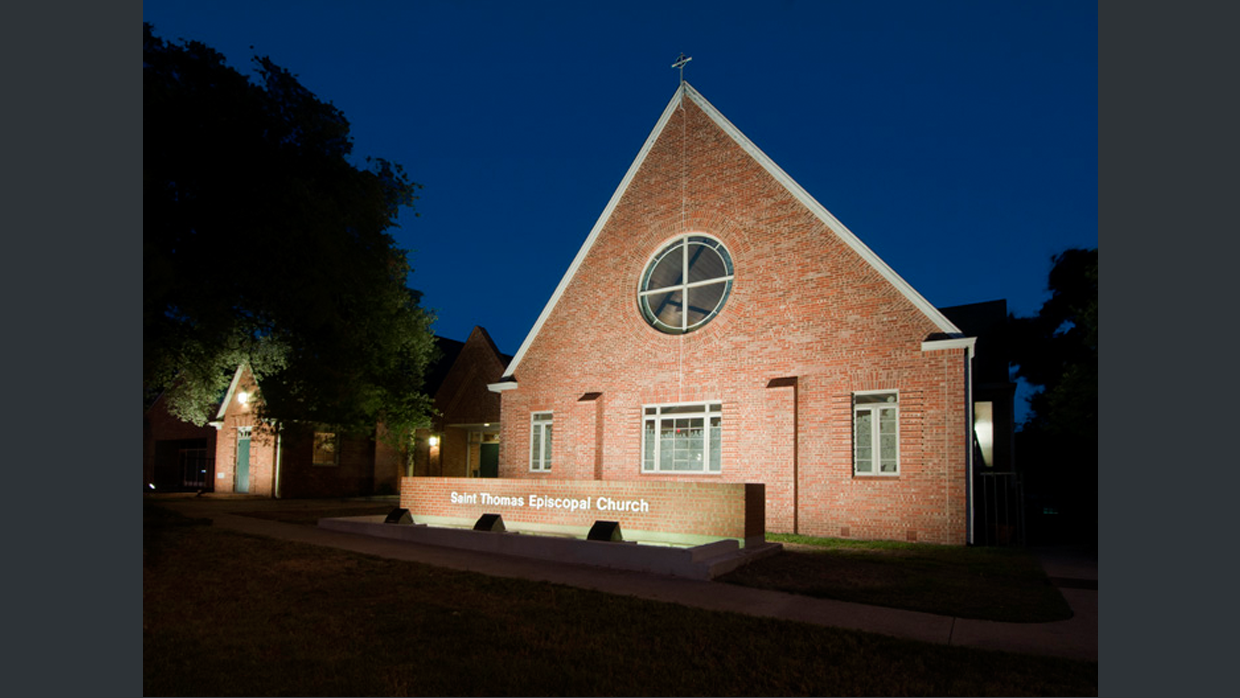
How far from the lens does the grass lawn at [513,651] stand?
17.9ft

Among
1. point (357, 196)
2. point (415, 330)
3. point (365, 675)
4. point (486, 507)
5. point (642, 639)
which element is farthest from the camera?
point (415, 330)

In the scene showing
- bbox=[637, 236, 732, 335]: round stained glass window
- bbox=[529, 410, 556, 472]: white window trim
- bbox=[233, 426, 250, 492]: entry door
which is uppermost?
bbox=[637, 236, 732, 335]: round stained glass window

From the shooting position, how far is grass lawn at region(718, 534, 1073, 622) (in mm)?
8391

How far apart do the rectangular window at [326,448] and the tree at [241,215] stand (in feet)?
48.9

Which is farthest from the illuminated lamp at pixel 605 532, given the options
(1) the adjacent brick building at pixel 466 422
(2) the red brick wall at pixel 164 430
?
(2) the red brick wall at pixel 164 430

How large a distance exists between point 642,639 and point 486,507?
8.56 m

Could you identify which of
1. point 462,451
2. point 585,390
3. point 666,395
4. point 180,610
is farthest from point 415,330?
point 180,610

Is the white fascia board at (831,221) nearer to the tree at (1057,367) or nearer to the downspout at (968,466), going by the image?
the downspout at (968,466)

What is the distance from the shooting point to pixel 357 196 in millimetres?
12578

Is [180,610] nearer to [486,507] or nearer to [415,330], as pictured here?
[486,507]

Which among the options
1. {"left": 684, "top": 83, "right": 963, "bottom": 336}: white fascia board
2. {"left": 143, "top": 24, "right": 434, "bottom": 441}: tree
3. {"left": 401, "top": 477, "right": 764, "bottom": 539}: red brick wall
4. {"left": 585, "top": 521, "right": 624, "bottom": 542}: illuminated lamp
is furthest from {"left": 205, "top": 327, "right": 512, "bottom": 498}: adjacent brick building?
{"left": 585, "top": 521, "right": 624, "bottom": 542}: illuminated lamp

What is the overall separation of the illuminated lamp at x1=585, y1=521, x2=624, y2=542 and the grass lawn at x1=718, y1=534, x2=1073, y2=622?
7.33 feet

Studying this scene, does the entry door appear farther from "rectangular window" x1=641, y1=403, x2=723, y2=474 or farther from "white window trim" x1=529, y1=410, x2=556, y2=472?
"rectangular window" x1=641, y1=403, x2=723, y2=474

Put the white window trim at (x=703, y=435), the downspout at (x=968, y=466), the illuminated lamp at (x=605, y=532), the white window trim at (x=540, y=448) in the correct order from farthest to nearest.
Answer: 1. the white window trim at (x=540, y=448)
2. the white window trim at (x=703, y=435)
3. the downspout at (x=968, y=466)
4. the illuminated lamp at (x=605, y=532)
